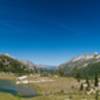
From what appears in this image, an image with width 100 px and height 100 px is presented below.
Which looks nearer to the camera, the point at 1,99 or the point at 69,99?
the point at 1,99

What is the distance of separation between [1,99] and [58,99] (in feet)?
93.5

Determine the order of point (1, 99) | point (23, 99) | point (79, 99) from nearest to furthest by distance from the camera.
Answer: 1. point (1, 99)
2. point (23, 99)
3. point (79, 99)

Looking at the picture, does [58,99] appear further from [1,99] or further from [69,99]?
[1,99]

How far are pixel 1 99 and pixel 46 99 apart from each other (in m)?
23.6

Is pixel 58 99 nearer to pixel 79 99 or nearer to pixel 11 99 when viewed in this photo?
pixel 79 99

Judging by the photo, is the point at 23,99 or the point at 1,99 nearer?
the point at 1,99

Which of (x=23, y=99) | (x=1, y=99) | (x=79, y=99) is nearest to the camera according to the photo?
(x=1, y=99)

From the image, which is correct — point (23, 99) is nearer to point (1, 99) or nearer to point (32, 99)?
point (32, 99)

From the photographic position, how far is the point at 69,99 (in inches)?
4473

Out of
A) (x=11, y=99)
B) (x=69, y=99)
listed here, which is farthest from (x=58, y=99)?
(x=11, y=99)


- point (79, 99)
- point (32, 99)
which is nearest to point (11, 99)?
point (32, 99)

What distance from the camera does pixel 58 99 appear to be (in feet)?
371

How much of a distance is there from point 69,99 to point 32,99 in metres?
14.7

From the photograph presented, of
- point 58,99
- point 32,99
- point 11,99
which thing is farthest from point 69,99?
point 11,99
